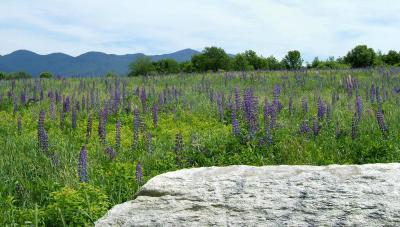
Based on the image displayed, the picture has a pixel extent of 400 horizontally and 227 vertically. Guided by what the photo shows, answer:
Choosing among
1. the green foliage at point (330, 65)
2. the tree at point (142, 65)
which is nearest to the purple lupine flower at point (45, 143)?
the green foliage at point (330, 65)

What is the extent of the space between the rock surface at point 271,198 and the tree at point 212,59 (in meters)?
63.8

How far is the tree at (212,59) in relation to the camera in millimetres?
68438

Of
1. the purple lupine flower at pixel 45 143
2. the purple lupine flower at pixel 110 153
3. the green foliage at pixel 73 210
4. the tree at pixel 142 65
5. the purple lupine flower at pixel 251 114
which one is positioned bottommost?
the green foliage at pixel 73 210

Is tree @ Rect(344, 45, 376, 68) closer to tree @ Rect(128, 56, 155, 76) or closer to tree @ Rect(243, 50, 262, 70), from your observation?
tree @ Rect(243, 50, 262, 70)

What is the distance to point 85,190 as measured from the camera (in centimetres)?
457

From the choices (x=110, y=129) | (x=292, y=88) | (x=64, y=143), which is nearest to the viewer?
(x=64, y=143)

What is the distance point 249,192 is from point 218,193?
0.24 m

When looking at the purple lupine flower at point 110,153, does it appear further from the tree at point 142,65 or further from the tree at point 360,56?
the tree at point 142,65

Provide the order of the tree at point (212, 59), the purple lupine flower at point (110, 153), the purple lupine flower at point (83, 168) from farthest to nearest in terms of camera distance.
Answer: the tree at point (212, 59) < the purple lupine flower at point (110, 153) < the purple lupine flower at point (83, 168)

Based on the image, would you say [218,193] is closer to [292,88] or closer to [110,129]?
[110,129]

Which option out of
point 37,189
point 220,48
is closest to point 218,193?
point 37,189

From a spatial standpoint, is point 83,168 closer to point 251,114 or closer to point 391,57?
point 251,114

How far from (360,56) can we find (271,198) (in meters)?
59.3

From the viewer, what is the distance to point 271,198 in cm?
346
